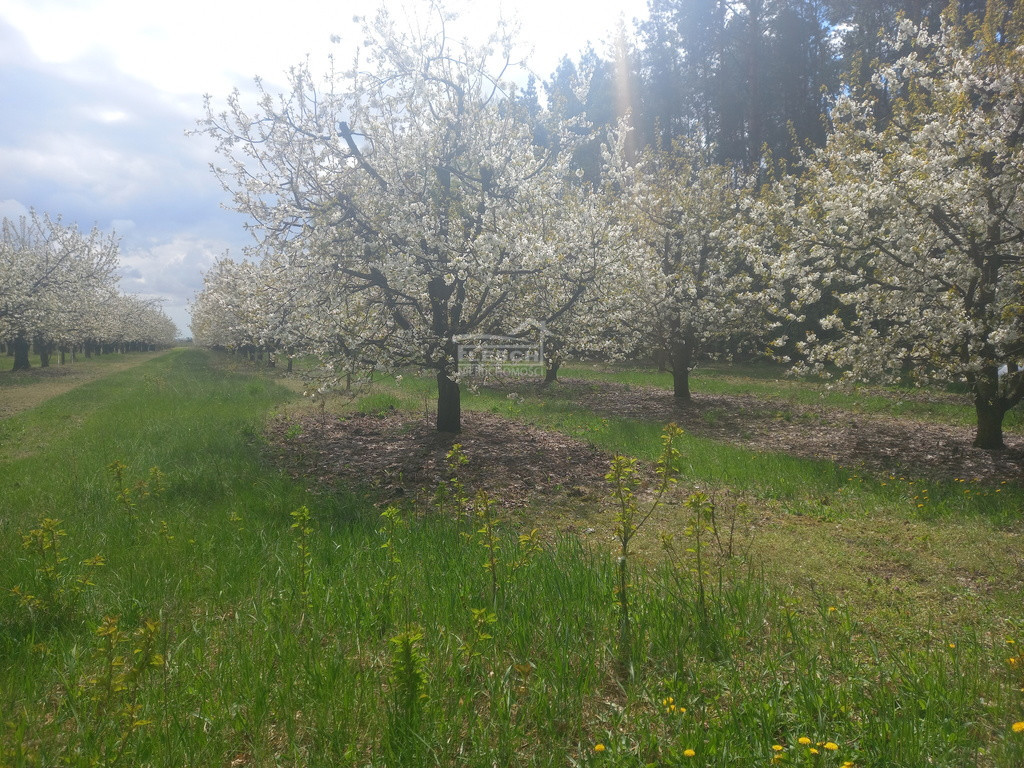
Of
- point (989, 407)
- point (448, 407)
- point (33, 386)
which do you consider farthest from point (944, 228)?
point (33, 386)

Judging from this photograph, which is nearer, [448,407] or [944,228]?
[944,228]

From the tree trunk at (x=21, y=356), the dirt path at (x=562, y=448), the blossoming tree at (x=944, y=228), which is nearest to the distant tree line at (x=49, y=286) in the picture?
the tree trunk at (x=21, y=356)

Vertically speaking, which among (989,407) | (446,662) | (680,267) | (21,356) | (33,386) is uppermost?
(680,267)

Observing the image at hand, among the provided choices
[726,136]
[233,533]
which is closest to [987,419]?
[233,533]

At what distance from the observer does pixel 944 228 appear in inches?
378

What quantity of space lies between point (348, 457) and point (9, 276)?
84.9 ft

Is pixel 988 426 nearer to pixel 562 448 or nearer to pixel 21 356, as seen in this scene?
pixel 562 448

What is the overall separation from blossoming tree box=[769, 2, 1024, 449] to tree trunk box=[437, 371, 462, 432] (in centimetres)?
683

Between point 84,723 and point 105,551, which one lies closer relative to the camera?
point 84,723

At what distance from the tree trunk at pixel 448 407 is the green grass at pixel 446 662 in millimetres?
5265

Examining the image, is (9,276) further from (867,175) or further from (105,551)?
(867,175)

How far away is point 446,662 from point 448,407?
27.3ft

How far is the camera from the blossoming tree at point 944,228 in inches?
354

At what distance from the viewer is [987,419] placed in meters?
10.4
